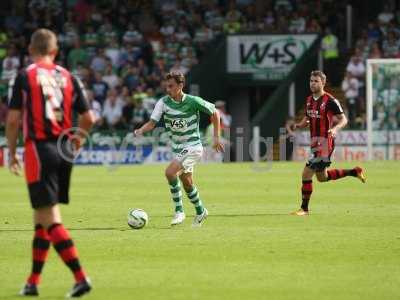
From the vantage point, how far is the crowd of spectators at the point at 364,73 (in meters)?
30.9

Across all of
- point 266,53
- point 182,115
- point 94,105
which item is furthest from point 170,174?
point 266,53

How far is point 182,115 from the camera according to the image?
1402cm

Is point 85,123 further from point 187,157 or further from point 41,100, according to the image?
point 187,157

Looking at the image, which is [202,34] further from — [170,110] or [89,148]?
[170,110]

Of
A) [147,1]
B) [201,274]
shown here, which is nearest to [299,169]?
[147,1]

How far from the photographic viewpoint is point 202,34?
1383 inches

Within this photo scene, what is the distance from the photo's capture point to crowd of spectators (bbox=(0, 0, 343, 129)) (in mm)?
32812

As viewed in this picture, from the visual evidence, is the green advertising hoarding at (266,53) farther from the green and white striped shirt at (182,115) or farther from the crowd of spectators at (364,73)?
the green and white striped shirt at (182,115)

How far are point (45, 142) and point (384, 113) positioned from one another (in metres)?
23.4

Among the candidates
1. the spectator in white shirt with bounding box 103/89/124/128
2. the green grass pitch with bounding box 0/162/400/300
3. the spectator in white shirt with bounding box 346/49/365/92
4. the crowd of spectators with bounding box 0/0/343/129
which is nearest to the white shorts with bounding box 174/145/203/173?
the green grass pitch with bounding box 0/162/400/300

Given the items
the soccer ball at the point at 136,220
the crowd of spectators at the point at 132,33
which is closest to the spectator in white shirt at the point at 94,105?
the crowd of spectators at the point at 132,33

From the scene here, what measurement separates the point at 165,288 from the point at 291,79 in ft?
81.2

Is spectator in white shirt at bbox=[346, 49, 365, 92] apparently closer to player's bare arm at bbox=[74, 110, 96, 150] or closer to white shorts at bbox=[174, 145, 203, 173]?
white shorts at bbox=[174, 145, 203, 173]

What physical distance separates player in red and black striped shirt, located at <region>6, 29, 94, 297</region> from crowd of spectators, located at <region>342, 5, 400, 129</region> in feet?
76.0
